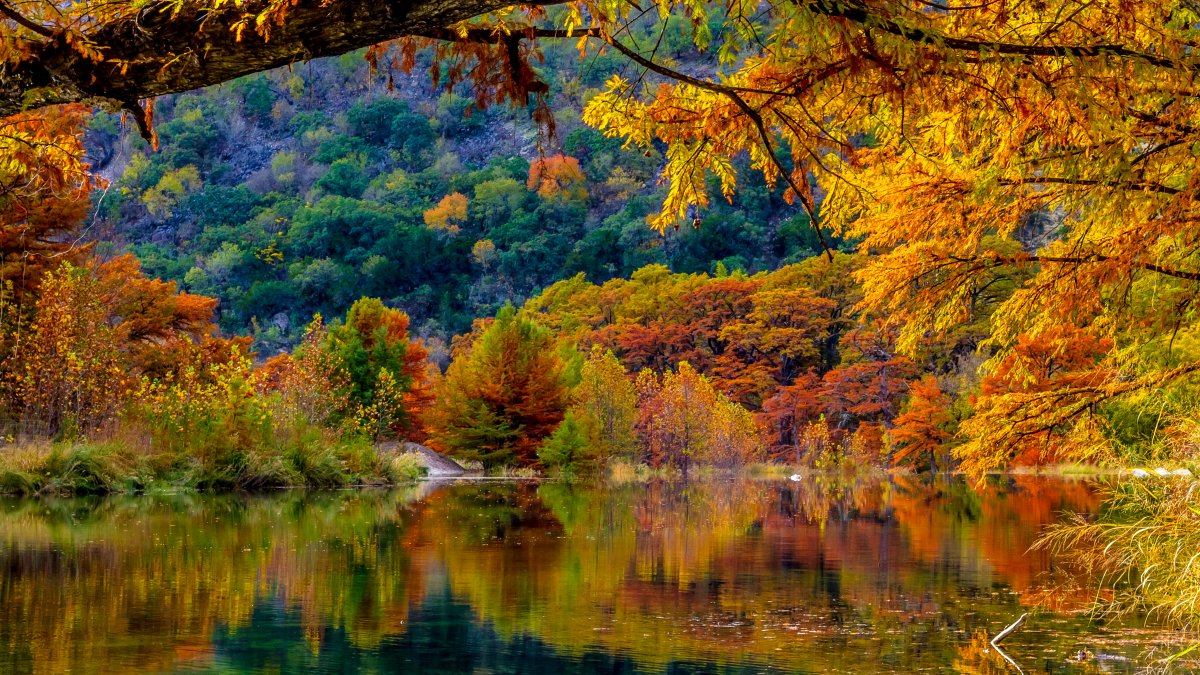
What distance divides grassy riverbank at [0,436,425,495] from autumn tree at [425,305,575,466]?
29.6 feet

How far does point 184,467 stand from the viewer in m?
22.5

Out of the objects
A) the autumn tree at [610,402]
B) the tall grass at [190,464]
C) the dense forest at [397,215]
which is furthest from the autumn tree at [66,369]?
the dense forest at [397,215]

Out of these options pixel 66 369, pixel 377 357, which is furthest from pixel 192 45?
pixel 377 357

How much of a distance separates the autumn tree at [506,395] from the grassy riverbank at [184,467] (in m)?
9.01

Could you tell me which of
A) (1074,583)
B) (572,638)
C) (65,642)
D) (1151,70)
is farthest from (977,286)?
(65,642)

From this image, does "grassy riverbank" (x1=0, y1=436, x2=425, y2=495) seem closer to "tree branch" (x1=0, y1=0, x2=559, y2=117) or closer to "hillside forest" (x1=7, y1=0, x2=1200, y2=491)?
"hillside forest" (x1=7, y1=0, x2=1200, y2=491)

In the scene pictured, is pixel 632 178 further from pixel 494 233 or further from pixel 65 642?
pixel 65 642

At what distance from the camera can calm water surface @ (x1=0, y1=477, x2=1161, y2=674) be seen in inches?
279

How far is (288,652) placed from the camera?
7.15 meters

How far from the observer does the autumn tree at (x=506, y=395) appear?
122 feet

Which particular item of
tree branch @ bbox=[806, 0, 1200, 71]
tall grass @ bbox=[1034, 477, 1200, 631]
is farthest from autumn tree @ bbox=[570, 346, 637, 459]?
tree branch @ bbox=[806, 0, 1200, 71]

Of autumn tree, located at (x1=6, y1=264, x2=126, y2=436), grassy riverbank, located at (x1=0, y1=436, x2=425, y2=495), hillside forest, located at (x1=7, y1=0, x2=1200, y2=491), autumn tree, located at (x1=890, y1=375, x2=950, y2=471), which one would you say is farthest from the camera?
autumn tree, located at (x1=890, y1=375, x2=950, y2=471)

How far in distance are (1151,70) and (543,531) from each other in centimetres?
1155

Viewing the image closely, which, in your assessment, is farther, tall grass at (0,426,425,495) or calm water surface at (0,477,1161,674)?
tall grass at (0,426,425,495)
